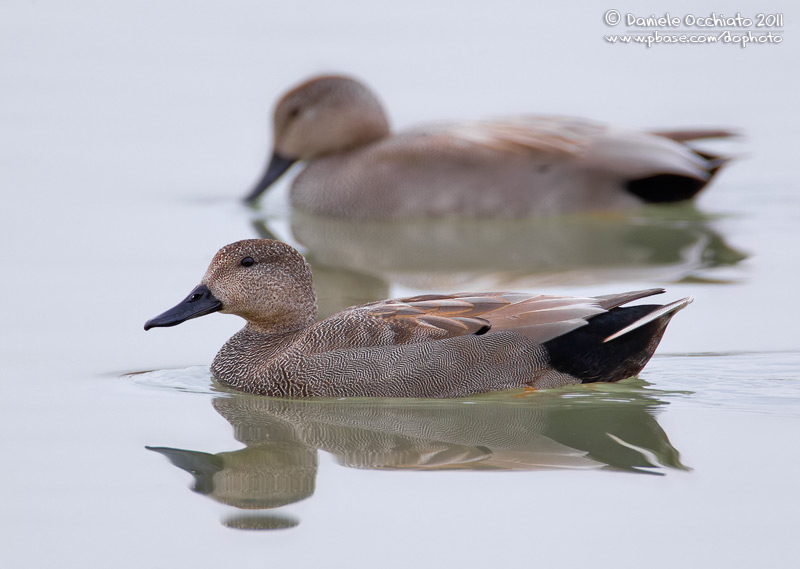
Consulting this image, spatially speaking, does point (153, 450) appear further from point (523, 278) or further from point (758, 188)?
point (758, 188)

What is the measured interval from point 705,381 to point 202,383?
286cm

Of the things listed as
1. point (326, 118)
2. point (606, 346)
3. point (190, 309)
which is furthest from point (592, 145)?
point (190, 309)

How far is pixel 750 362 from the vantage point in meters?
8.20

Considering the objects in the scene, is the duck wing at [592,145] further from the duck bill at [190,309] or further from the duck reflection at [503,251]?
the duck bill at [190,309]

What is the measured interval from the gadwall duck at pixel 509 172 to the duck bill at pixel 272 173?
25mm

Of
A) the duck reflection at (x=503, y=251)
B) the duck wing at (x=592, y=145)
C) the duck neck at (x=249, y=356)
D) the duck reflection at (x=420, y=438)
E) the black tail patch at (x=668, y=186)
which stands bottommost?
the duck reflection at (x=420, y=438)

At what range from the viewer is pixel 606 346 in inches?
302

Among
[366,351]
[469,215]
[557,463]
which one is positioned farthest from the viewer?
[469,215]

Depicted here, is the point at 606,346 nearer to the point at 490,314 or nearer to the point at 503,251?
the point at 490,314

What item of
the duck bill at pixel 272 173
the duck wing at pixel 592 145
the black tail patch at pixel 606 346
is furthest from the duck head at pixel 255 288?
the duck bill at pixel 272 173

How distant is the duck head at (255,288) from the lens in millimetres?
7816

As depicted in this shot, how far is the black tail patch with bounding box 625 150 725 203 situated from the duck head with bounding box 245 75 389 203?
2458mm

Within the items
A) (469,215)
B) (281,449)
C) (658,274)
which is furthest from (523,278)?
(281,449)

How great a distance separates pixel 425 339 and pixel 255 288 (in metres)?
1.04
